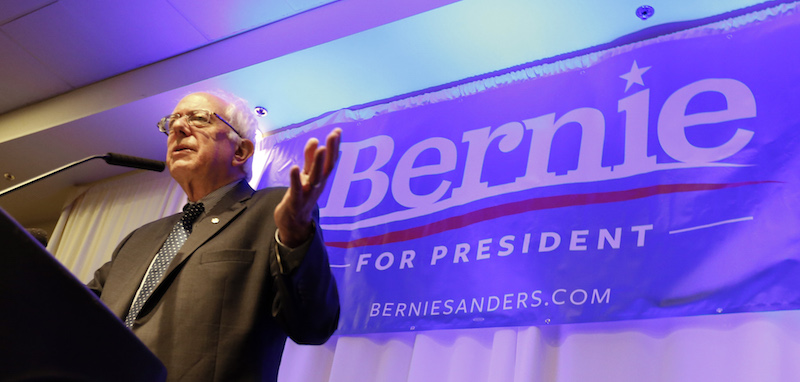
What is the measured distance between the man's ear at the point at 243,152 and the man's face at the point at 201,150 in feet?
0.06

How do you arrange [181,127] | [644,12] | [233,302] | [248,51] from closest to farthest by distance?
[233,302]
[181,127]
[644,12]
[248,51]

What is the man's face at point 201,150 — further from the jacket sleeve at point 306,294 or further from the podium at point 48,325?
the podium at point 48,325

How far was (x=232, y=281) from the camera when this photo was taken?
60.4 inches

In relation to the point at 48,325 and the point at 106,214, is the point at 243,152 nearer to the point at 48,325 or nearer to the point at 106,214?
the point at 48,325

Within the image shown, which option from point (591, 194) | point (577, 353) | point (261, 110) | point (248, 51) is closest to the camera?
point (577, 353)

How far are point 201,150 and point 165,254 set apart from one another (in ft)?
1.24

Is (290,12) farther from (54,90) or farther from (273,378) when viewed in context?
(273,378)

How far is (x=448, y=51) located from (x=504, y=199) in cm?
83

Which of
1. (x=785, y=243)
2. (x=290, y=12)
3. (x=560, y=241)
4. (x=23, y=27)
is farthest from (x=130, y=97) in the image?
(x=785, y=243)

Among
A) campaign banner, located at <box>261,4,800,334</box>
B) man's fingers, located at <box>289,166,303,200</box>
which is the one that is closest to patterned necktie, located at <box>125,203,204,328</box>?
man's fingers, located at <box>289,166,303,200</box>

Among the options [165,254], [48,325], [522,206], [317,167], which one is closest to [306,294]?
[317,167]

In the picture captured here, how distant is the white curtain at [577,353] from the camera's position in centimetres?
199

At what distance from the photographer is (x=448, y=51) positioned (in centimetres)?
319

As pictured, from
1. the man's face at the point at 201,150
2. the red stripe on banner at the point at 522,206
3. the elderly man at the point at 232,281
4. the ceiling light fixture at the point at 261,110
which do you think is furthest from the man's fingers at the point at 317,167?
the ceiling light fixture at the point at 261,110
